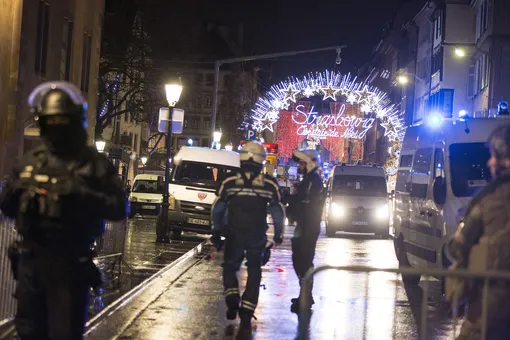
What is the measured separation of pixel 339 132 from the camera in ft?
142

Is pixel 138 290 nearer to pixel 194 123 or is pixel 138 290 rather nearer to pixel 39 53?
pixel 39 53

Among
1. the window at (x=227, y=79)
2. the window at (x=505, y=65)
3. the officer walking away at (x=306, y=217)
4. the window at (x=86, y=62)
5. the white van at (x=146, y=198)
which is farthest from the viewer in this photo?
the window at (x=227, y=79)

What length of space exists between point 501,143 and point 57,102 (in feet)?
9.89

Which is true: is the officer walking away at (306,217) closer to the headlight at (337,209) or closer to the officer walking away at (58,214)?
the officer walking away at (58,214)

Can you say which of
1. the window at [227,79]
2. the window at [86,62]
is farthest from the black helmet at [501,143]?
the window at [227,79]

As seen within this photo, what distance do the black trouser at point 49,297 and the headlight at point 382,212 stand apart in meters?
25.3

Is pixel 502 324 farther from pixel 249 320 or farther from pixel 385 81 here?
pixel 385 81

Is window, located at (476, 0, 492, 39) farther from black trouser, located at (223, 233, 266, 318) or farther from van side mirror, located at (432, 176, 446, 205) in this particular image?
black trouser, located at (223, 233, 266, 318)

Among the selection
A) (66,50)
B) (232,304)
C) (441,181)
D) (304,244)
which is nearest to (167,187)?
(66,50)

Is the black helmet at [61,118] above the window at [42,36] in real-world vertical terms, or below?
below

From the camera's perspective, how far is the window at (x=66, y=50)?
85.6 feet

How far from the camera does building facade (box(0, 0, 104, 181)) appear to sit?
19.5 meters

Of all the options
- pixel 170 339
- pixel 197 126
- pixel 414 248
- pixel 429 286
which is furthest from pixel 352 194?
pixel 197 126

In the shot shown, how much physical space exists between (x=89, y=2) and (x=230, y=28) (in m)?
95.8
